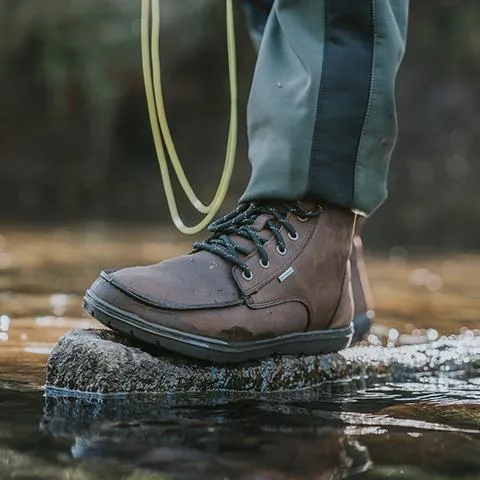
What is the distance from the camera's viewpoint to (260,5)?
1.40m

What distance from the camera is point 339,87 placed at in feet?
3.89

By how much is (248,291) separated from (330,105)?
0.82 ft

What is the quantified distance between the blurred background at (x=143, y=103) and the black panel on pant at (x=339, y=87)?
4001mm

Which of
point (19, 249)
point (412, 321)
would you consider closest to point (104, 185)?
point (19, 249)

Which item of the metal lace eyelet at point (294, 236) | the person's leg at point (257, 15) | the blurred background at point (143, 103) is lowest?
the metal lace eyelet at point (294, 236)

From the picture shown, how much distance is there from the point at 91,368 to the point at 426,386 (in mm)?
408

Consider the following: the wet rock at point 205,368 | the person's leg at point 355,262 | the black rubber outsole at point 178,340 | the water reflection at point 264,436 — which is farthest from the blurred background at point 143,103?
the water reflection at point 264,436

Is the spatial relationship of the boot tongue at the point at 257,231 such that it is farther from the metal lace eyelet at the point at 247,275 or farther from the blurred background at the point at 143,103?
the blurred background at the point at 143,103

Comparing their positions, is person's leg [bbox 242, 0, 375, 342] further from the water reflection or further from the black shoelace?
the water reflection

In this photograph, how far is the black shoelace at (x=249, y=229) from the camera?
1174 millimetres

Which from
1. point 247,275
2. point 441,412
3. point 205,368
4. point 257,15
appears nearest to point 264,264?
point 247,275

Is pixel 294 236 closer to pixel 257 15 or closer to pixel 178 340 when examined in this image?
pixel 178 340

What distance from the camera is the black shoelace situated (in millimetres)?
1174

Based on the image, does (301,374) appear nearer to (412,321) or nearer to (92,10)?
Answer: (412,321)
